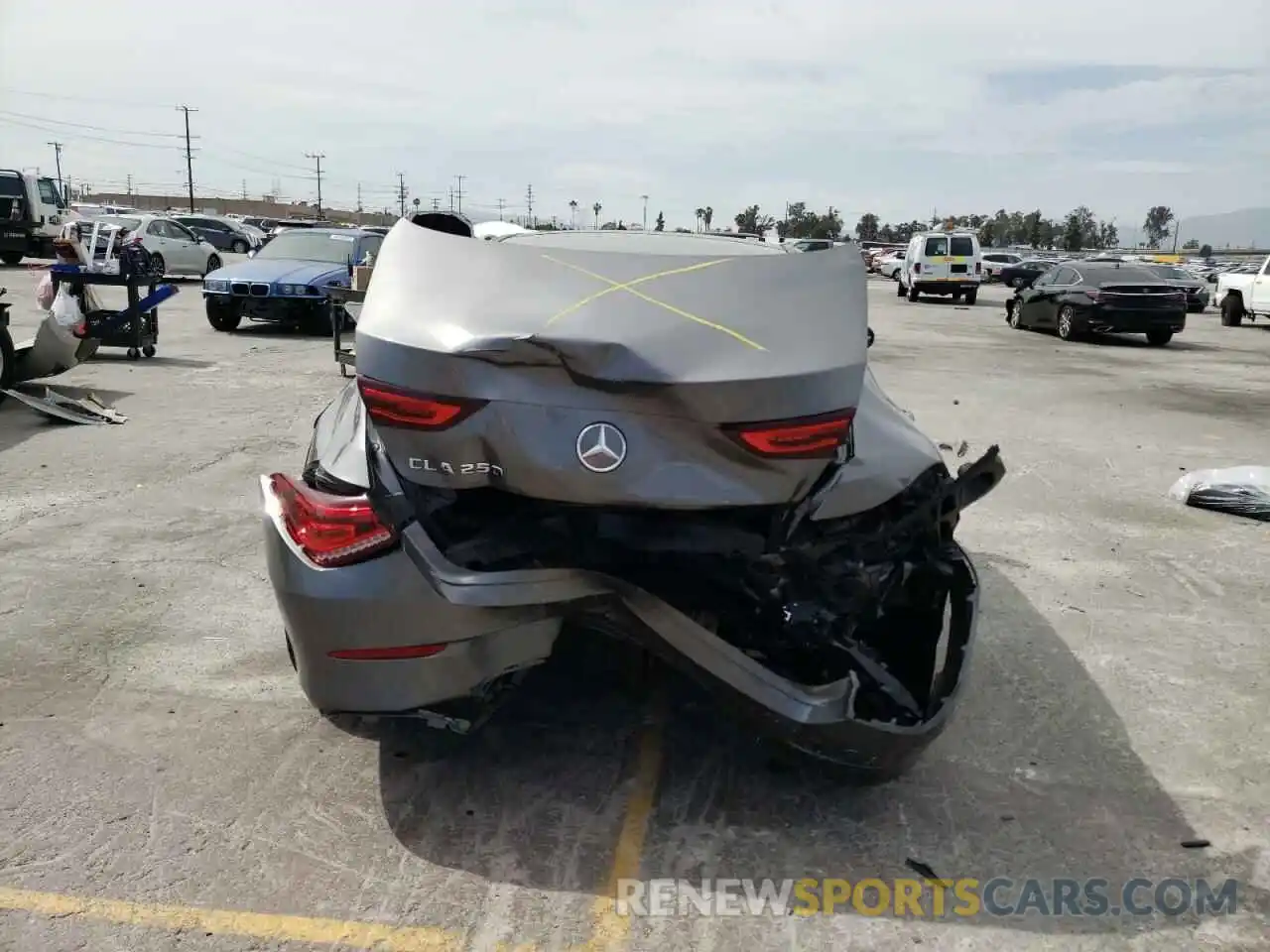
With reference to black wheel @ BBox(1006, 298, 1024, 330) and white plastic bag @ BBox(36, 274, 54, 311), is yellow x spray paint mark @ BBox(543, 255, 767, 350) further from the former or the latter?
black wheel @ BBox(1006, 298, 1024, 330)

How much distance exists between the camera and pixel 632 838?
3.03 metres

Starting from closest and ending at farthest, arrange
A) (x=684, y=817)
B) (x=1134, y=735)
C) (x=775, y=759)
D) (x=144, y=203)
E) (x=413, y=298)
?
1. (x=413, y=298)
2. (x=684, y=817)
3. (x=775, y=759)
4. (x=1134, y=735)
5. (x=144, y=203)

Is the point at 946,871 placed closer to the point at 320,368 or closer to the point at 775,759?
the point at 775,759

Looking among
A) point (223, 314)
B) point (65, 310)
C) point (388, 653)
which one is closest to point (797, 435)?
point (388, 653)

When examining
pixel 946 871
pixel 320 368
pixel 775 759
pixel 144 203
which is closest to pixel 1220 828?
pixel 946 871

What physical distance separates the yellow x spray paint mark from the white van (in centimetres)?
3042

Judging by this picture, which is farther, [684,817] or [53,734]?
[53,734]

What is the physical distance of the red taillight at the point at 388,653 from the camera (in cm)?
279

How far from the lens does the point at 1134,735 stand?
3775mm

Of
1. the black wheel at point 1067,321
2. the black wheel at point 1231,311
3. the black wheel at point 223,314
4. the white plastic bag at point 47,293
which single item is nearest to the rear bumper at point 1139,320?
the black wheel at point 1067,321

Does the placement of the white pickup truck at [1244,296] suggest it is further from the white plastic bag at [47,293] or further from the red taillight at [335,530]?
the red taillight at [335,530]

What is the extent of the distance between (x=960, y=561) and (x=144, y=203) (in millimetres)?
144589

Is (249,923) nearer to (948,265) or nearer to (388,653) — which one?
(388,653)

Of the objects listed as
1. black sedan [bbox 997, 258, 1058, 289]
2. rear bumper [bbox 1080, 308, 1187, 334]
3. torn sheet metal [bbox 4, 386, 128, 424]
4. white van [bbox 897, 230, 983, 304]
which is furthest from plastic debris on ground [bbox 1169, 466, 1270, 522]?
black sedan [bbox 997, 258, 1058, 289]
